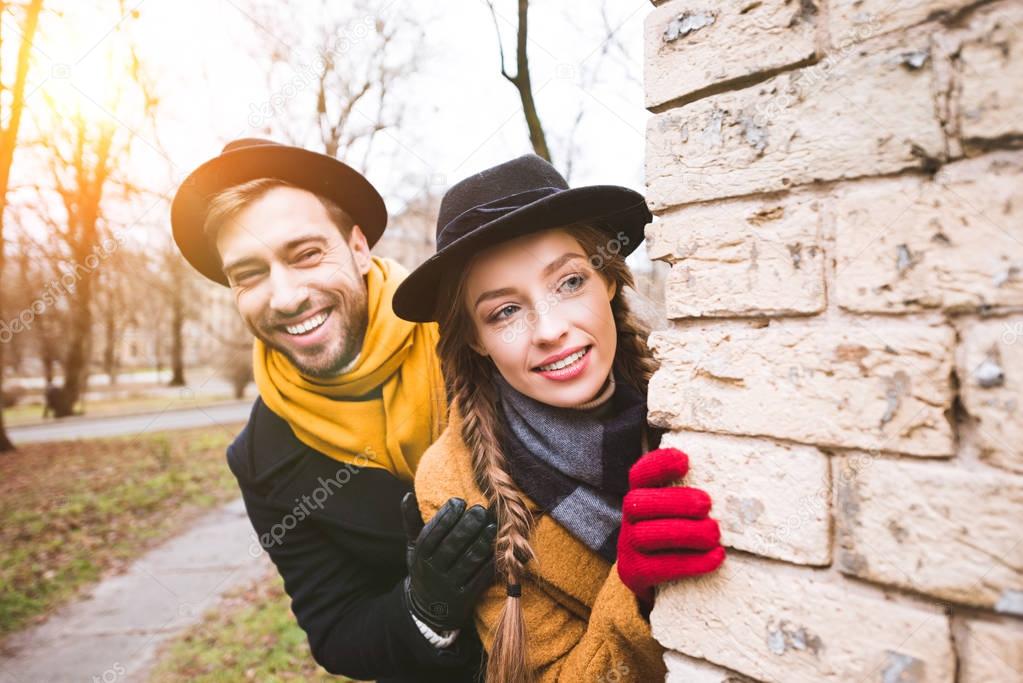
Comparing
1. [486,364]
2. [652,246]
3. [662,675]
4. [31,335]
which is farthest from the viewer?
[31,335]

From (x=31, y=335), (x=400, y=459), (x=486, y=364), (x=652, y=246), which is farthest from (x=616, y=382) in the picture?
(x=31, y=335)

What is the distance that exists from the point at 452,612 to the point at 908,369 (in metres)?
1.32

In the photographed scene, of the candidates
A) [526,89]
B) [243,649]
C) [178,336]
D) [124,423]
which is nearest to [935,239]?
[526,89]

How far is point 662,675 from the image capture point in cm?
136

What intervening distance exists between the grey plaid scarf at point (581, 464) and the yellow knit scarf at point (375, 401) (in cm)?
63

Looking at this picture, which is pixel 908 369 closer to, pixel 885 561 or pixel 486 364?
pixel 885 561

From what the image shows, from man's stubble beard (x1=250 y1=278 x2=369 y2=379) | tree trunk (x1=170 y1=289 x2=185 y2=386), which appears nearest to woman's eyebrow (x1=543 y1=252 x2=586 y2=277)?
man's stubble beard (x1=250 y1=278 x2=369 y2=379)

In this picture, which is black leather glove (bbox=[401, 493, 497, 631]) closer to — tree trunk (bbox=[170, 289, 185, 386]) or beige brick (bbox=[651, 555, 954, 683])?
beige brick (bbox=[651, 555, 954, 683])

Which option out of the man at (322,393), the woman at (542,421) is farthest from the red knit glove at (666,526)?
the man at (322,393)

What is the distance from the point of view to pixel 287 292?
2.02 m

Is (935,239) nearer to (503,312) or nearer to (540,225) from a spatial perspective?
(540,225)

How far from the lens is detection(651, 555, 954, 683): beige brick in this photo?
2.65 feet

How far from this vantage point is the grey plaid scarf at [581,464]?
1.52 metres

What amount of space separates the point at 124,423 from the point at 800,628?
17.4 meters
